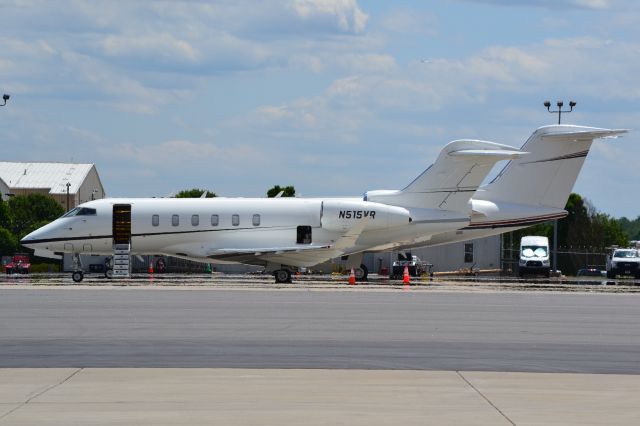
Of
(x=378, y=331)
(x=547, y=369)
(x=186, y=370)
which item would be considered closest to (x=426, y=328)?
(x=378, y=331)

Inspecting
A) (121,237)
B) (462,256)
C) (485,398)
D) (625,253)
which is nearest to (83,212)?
(121,237)

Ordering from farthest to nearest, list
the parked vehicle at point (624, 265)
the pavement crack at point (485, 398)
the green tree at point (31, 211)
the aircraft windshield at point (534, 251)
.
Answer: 1. the green tree at point (31, 211)
2. the aircraft windshield at point (534, 251)
3. the parked vehicle at point (624, 265)
4. the pavement crack at point (485, 398)

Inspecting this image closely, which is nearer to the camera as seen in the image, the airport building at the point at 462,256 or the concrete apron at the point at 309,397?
the concrete apron at the point at 309,397

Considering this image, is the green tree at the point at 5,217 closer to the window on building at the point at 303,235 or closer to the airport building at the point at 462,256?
the airport building at the point at 462,256

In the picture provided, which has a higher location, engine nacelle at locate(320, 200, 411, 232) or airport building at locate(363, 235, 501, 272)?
engine nacelle at locate(320, 200, 411, 232)

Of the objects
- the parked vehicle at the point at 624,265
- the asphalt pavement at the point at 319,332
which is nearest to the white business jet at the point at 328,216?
the parked vehicle at the point at 624,265

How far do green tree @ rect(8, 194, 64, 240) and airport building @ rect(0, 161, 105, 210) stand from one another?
39.2 ft

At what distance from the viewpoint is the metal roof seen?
13050 centimetres

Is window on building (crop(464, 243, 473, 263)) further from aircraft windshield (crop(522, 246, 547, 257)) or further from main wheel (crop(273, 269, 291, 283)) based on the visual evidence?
main wheel (crop(273, 269, 291, 283))

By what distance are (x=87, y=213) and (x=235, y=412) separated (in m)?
34.4

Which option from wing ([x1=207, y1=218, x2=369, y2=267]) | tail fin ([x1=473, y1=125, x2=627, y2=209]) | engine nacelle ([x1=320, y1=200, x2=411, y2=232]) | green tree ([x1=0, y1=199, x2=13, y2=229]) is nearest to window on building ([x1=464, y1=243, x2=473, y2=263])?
tail fin ([x1=473, y1=125, x2=627, y2=209])

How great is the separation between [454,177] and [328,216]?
5.23 meters

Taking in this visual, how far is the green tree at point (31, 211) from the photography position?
359ft

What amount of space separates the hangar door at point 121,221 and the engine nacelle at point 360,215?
7.65 metres
